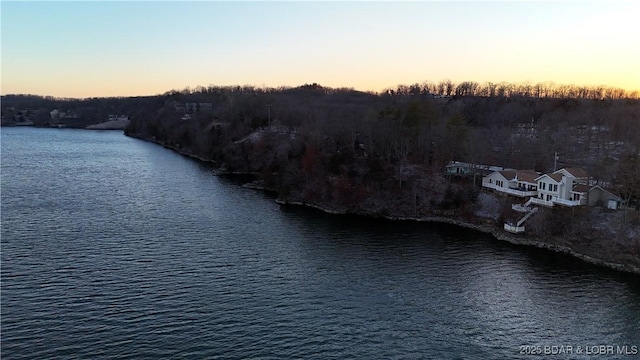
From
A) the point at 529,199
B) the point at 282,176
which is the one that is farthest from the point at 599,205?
the point at 282,176

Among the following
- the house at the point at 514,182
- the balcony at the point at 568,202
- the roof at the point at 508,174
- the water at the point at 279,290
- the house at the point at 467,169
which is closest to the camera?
the water at the point at 279,290

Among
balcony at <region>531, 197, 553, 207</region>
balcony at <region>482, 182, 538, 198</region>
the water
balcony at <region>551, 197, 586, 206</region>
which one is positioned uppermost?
balcony at <region>482, 182, 538, 198</region>

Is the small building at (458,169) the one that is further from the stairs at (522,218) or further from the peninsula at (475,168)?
the stairs at (522,218)

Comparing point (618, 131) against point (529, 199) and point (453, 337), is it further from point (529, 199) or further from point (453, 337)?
point (453, 337)

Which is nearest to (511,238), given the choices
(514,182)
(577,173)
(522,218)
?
(522,218)

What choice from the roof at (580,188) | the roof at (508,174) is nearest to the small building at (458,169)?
the roof at (508,174)

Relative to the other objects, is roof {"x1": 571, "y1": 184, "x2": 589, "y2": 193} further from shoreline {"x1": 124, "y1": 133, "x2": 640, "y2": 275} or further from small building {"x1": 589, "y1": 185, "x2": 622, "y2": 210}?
shoreline {"x1": 124, "y1": 133, "x2": 640, "y2": 275}

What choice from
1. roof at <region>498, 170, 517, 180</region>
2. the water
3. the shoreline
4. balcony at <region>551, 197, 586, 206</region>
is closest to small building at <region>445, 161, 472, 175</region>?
roof at <region>498, 170, 517, 180</region>

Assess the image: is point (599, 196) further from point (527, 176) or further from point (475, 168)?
point (475, 168)
